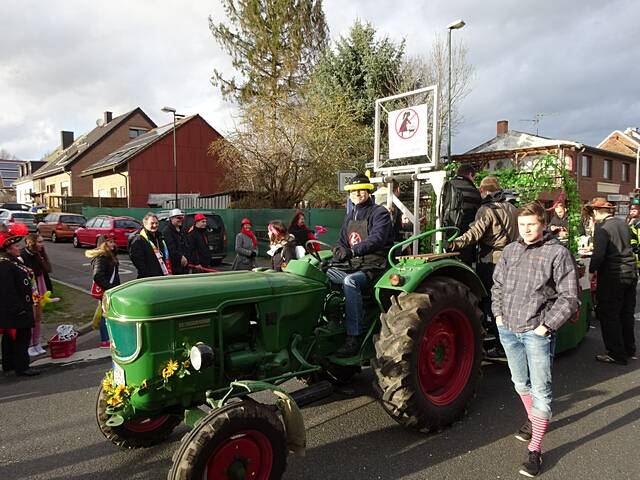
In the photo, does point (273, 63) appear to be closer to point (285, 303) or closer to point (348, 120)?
point (348, 120)

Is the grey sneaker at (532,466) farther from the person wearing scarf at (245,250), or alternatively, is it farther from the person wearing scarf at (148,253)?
the person wearing scarf at (245,250)

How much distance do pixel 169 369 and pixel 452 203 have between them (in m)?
3.60

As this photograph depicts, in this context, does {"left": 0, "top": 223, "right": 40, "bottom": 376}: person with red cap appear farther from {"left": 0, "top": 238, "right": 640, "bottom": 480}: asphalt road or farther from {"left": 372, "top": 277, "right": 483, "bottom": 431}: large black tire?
{"left": 372, "top": 277, "right": 483, "bottom": 431}: large black tire

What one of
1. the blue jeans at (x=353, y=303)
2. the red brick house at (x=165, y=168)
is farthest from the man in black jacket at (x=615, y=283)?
the red brick house at (x=165, y=168)

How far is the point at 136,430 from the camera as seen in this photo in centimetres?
341

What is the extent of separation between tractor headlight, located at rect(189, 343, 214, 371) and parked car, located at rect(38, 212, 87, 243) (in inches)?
879

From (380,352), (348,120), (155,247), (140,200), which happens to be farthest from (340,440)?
(140,200)

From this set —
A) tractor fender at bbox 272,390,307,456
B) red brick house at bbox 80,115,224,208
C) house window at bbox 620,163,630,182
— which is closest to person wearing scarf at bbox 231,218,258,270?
tractor fender at bbox 272,390,307,456

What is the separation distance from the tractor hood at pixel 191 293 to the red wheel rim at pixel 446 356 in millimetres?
1107

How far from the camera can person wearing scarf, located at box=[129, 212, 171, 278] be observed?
240 inches

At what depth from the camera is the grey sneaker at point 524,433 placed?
353 centimetres

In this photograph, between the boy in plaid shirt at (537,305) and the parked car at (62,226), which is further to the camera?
the parked car at (62,226)

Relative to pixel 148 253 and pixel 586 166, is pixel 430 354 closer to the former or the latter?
pixel 148 253

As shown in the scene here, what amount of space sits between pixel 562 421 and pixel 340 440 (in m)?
1.85
